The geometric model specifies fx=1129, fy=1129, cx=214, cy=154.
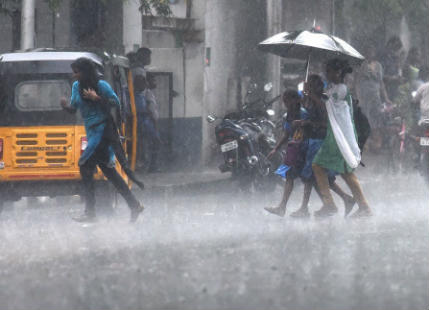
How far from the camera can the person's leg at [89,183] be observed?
11.6 metres

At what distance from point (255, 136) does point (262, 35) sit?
25.7ft

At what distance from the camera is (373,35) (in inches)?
1267

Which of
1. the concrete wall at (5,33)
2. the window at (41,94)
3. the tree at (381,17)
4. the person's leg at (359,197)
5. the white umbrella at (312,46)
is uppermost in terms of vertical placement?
the tree at (381,17)

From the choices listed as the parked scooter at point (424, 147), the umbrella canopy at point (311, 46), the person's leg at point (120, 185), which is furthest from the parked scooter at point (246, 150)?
the person's leg at point (120, 185)

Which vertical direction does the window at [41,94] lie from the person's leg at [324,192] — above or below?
above

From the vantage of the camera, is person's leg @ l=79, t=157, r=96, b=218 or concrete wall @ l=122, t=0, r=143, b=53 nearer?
person's leg @ l=79, t=157, r=96, b=218

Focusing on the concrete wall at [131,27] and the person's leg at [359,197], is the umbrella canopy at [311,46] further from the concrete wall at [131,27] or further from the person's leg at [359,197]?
the concrete wall at [131,27]

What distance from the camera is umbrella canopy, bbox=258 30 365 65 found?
12.5 metres

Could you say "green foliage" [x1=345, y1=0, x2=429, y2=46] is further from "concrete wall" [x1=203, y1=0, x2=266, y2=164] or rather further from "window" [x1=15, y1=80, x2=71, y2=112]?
"window" [x1=15, y1=80, x2=71, y2=112]

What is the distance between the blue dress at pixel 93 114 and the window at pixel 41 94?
1.27m

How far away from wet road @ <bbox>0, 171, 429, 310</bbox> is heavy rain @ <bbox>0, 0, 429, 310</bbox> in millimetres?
23

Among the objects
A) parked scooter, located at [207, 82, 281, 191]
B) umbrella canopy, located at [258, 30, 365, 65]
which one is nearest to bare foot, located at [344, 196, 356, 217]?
umbrella canopy, located at [258, 30, 365, 65]

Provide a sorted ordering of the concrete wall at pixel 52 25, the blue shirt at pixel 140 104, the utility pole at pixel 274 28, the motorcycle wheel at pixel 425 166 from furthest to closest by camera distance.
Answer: the utility pole at pixel 274 28 < the concrete wall at pixel 52 25 < the blue shirt at pixel 140 104 < the motorcycle wheel at pixel 425 166

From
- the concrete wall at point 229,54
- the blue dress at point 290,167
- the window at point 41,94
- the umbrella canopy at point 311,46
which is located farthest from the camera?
the concrete wall at point 229,54
